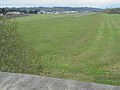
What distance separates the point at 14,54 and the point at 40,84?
563cm

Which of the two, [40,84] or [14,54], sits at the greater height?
[40,84]

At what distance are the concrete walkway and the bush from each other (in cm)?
463

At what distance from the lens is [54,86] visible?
3.58 m

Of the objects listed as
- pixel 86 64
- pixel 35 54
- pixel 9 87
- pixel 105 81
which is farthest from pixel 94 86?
pixel 86 64

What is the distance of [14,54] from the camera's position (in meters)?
9.22

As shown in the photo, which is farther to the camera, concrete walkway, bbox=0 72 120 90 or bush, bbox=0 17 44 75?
bush, bbox=0 17 44 75

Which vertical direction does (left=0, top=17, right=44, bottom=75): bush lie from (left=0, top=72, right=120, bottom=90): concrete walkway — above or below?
below

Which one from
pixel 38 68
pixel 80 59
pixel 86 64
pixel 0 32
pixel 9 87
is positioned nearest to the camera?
pixel 9 87

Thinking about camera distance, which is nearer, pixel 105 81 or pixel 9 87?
pixel 9 87

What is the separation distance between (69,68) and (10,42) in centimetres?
954

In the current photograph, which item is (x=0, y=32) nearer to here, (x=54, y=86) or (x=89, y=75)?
(x=54, y=86)

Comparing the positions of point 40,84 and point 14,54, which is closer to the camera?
point 40,84

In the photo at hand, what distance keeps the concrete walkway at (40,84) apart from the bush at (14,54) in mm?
4629

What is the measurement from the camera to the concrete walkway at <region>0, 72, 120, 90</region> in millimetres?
3420
